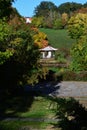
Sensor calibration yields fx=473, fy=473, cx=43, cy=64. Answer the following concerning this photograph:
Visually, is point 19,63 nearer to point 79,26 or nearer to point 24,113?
point 24,113

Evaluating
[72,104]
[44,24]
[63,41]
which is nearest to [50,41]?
[63,41]

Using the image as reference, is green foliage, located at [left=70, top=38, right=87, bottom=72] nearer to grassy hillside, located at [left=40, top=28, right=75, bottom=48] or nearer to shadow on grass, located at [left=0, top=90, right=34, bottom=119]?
shadow on grass, located at [left=0, top=90, right=34, bottom=119]

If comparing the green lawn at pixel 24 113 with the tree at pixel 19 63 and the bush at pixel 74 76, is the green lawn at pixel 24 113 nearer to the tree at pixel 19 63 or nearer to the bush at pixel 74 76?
the tree at pixel 19 63

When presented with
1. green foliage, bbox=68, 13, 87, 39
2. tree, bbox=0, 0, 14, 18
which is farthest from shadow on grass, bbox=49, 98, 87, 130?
green foliage, bbox=68, 13, 87, 39

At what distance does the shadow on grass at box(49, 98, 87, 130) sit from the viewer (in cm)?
689

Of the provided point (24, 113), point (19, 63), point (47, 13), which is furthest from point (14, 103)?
point (47, 13)

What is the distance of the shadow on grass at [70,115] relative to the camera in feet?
22.6

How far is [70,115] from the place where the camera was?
7016mm

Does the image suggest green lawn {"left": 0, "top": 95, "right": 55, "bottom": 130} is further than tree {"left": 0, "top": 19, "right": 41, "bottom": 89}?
No

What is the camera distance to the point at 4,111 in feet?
79.5

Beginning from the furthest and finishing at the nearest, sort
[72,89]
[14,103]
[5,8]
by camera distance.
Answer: [72,89], [14,103], [5,8]

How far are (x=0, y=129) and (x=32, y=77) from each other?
1254 cm

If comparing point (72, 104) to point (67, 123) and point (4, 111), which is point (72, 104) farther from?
point (4, 111)

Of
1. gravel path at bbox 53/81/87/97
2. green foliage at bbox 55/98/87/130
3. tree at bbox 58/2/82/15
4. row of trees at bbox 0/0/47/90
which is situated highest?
tree at bbox 58/2/82/15
